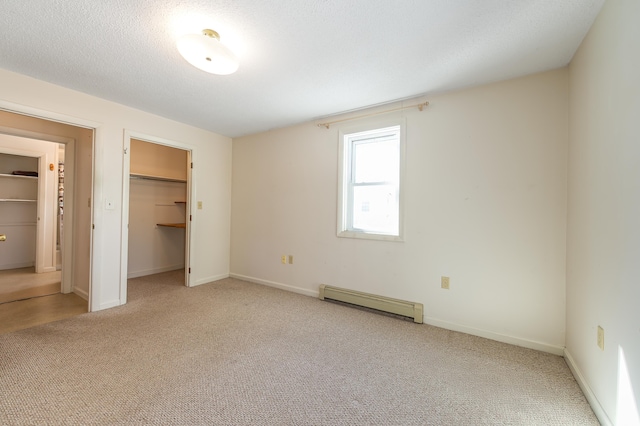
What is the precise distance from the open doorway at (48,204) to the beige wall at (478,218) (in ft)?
9.67

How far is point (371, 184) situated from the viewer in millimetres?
3152

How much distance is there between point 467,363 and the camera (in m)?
1.98

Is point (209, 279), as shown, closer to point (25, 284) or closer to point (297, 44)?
point (25, 284)

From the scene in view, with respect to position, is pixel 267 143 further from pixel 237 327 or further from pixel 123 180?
pixel 237 327

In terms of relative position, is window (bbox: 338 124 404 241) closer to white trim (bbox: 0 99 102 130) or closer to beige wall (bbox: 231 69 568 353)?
beige wall (bbox: 231 69 568 353)

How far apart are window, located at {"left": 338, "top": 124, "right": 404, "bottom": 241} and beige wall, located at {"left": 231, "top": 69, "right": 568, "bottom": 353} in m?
0.11

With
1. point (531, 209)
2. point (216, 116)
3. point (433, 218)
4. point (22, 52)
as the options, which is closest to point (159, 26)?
point (22, 52)

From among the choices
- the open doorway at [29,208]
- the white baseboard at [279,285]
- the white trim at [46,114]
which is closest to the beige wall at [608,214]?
the white baseboard at [279,285]

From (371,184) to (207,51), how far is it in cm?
211

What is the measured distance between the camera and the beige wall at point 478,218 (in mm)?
2158

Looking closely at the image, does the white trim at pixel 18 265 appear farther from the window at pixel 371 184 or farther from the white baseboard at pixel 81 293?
the window at pixel 371 184

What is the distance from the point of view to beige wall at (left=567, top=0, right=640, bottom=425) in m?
1.22

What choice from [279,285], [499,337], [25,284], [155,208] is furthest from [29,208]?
[499,337]

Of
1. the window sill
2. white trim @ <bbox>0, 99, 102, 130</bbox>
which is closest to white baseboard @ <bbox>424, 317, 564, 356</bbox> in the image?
the window sill
